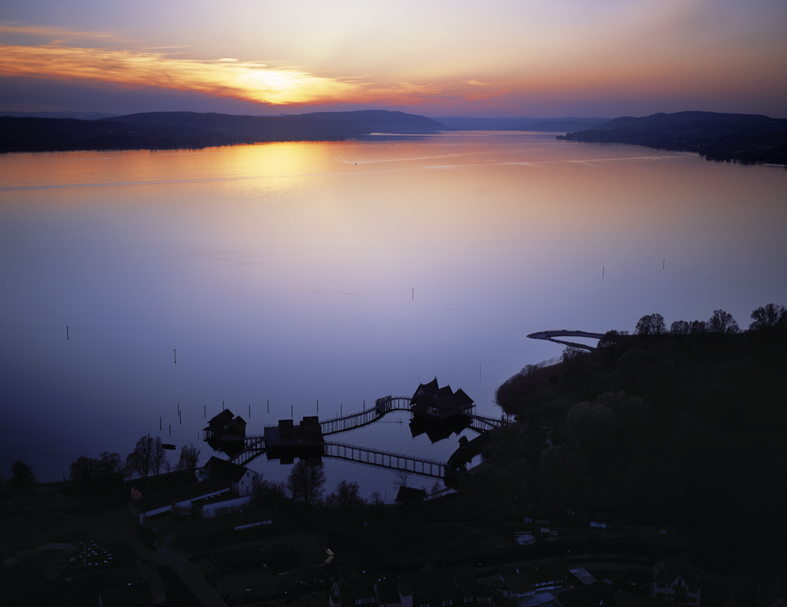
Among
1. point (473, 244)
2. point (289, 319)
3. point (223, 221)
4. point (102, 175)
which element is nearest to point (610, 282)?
point (473, 244)

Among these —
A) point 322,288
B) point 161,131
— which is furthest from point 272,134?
point 322,288

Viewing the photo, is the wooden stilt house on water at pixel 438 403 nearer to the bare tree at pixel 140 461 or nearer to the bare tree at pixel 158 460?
the bare tree at pixel 158 460

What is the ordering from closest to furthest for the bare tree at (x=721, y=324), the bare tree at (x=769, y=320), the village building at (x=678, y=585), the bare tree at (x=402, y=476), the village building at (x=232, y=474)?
the village building at (x=678, y=585) < the village building at (x=232, y=474) < the bare tree at (x=402, y=476) < the bare tree at (x=769, y=320) < the bare tree at (x=721, y=324)

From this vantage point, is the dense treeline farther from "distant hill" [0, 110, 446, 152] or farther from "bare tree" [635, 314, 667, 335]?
"distant hill" [0, 110, 446, 152]

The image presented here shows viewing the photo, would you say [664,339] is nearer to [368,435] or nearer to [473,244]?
[368,435]

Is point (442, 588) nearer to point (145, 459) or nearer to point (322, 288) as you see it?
point (145, 459)

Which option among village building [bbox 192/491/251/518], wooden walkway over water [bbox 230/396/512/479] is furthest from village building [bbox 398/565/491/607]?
wooden walkway over water [bbox 230/396/512/479]


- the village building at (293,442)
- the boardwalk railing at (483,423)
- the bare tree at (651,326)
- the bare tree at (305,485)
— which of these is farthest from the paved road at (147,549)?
the bare tree at (651,326)
